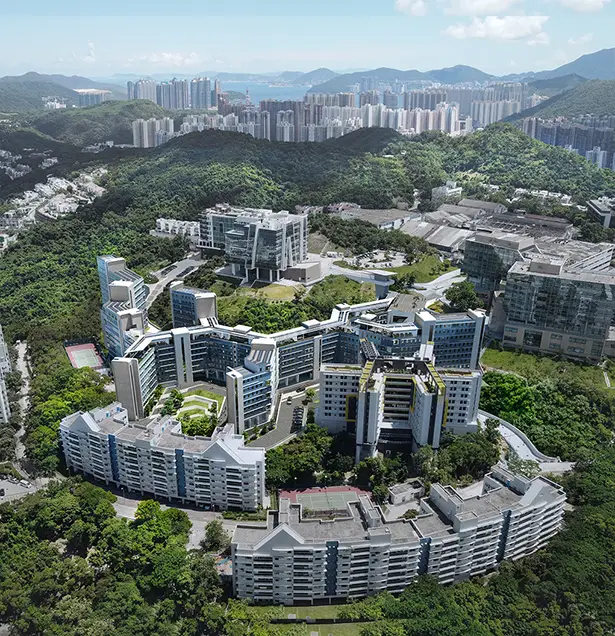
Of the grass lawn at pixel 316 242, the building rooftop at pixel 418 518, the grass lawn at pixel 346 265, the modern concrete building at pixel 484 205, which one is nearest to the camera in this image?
the building rooftop at pixel 418 518

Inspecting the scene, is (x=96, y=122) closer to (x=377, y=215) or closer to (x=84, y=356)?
(x=377, y=215)

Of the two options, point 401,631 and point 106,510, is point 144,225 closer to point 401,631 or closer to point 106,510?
point 106,510

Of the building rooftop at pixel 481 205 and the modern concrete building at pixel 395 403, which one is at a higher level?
the building rooftop at pixel 481 205

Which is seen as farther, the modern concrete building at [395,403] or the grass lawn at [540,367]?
the grass lawn at [540,367]

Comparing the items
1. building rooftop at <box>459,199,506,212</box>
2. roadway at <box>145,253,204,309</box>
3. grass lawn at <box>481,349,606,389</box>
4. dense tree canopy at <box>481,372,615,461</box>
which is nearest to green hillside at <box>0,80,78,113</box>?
roadway at <box>145,253,204,309</box>

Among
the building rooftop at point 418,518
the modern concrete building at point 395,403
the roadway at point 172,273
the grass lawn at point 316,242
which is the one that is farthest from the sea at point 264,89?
the building rooftop at point 418,518

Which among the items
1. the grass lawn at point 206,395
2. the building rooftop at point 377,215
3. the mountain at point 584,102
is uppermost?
the mountain at point 584,102

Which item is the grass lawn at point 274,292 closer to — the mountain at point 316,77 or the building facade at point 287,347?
the building facade at point 287,347

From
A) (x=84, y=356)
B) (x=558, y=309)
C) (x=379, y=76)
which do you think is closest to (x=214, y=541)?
(x=84, y=356)
